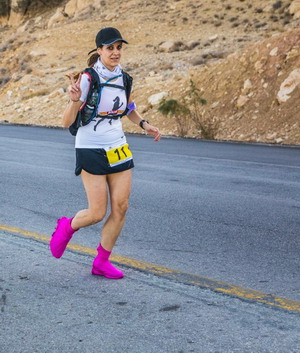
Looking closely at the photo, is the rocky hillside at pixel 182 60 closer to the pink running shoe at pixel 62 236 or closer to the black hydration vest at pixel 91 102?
the pink running shoe at pixel 62 236

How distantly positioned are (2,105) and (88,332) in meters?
36.2

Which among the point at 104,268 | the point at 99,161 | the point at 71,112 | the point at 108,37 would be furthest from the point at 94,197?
the point at 108,37

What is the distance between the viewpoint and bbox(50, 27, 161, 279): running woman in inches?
205

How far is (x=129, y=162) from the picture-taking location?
17.8 ft

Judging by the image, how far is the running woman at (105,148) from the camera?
521 centimetres

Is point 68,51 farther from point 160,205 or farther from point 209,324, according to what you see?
point 209,324

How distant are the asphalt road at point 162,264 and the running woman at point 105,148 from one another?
0.39 m

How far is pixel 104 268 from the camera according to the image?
217 inches

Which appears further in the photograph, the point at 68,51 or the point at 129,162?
the point at 68,51

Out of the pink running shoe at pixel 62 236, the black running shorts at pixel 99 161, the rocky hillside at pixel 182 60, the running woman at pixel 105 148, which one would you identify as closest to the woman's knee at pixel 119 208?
the running woman at pixel 105 148

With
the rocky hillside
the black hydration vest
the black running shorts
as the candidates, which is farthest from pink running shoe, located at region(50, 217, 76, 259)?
the rocky hillside

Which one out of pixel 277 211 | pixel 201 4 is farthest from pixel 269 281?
pixel 201 4

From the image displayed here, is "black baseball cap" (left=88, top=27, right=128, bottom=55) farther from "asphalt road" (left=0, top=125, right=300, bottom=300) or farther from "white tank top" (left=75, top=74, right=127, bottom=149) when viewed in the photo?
"asphalt road" (left=0, top=125, right=300, bottom=300)

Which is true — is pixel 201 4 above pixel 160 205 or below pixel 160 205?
above
